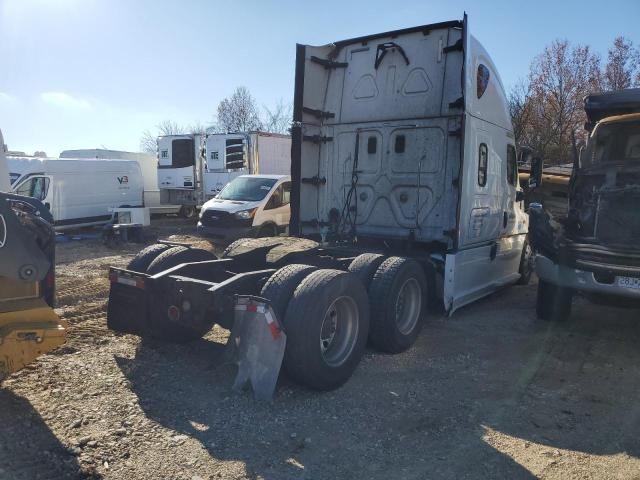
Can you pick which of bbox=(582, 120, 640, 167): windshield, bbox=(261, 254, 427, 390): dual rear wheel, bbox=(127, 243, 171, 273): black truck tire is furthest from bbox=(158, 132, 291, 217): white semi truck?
bbox=(261, 254, 427, 390): dual rear wheel

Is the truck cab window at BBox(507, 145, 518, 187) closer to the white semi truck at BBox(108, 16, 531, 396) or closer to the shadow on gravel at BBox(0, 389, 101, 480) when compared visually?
the white semi truck at BBox(108, 16, 531, 396)

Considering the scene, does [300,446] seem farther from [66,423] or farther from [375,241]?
[375,241]

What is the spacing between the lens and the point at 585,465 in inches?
136

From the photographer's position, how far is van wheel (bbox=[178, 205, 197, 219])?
2098 centimetres

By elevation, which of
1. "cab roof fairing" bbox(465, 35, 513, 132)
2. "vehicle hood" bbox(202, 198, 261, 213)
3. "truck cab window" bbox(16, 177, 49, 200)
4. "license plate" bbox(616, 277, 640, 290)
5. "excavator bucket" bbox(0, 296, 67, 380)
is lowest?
"excavator bucket" bbox(0, 296, 67, 380)

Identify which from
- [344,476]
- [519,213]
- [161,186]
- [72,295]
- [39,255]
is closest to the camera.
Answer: [344,476]

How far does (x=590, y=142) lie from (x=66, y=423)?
23.0ft

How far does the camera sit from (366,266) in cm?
550

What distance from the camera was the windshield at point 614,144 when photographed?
6695mm

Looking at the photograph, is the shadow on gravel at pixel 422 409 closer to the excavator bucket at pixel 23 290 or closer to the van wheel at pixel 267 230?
the excavator bucket at pixel 23 290

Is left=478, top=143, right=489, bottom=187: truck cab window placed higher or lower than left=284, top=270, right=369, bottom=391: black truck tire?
higher

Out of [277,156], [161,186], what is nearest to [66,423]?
[277,156]

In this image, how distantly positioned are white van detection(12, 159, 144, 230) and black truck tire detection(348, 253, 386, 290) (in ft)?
38.8

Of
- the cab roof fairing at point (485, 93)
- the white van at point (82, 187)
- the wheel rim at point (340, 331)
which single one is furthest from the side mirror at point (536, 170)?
the white van at point (82, 187)
